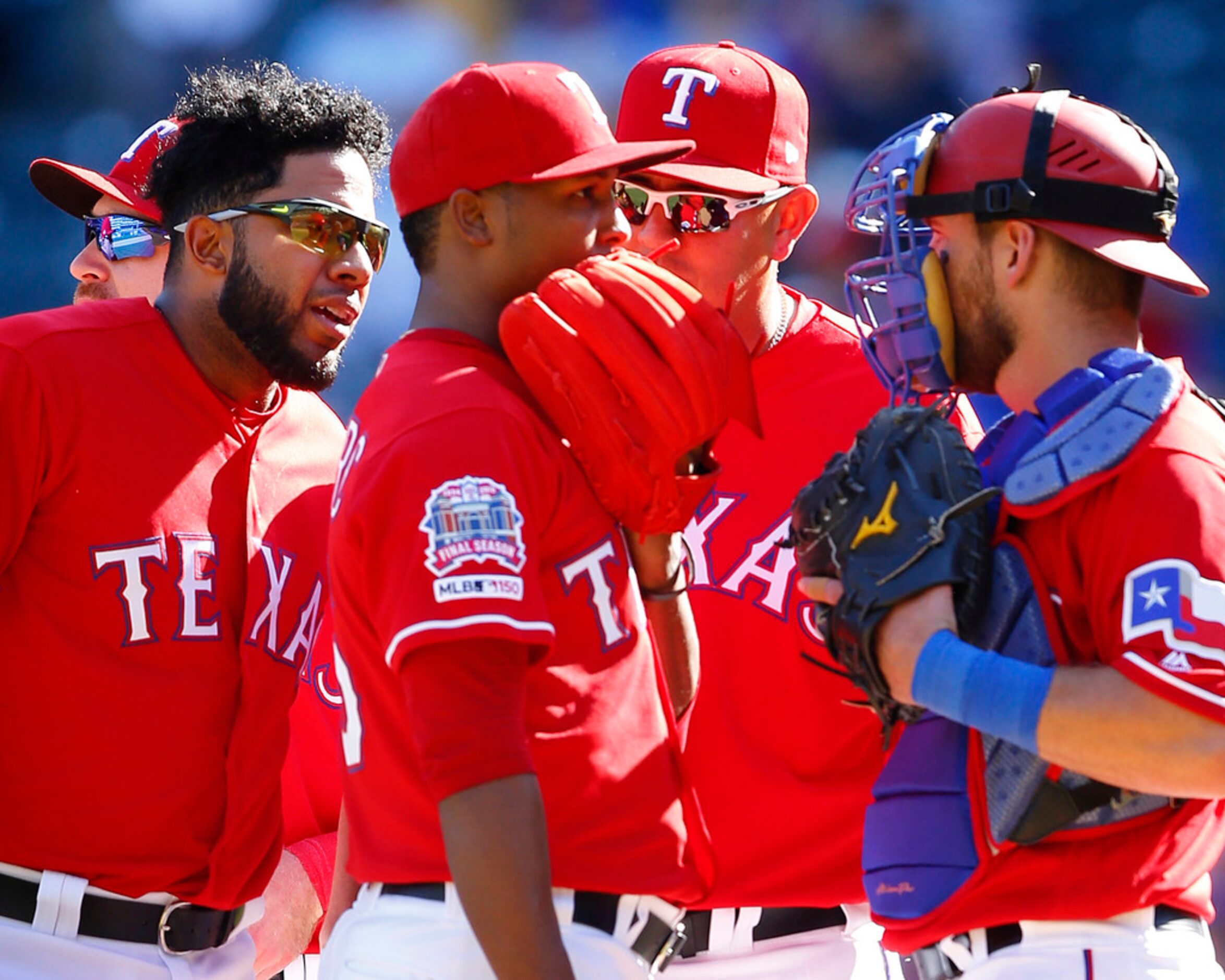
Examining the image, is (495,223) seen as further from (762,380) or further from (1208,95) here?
(1208,95)

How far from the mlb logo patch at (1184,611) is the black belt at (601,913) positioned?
0.75 meters

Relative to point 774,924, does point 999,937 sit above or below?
above

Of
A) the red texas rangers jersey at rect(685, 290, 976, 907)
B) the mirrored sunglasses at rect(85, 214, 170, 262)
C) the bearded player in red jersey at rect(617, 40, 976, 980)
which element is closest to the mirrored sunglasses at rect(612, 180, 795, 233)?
the bearded player in red jersey at rect(617, 40, 976, 980)

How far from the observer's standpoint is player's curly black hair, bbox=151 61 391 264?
126 inches

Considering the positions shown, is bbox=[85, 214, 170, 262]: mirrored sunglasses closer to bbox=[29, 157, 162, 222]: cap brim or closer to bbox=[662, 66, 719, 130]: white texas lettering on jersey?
bbox=[29, 157, 162, 222]: cap brim

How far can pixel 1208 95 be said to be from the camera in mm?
5941

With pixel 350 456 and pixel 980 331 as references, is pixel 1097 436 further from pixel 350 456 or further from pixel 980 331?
pixel 350 456

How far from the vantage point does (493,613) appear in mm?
1788

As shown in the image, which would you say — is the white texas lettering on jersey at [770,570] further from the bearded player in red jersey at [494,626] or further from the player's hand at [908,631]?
the player's hand at [908,631]

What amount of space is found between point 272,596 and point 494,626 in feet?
4.10

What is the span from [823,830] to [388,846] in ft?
3.66

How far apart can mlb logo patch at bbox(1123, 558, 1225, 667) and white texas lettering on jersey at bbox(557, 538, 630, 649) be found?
0.68m

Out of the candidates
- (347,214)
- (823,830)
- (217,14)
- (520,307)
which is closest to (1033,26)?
(217,14)

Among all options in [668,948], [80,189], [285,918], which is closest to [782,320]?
[668,948]
